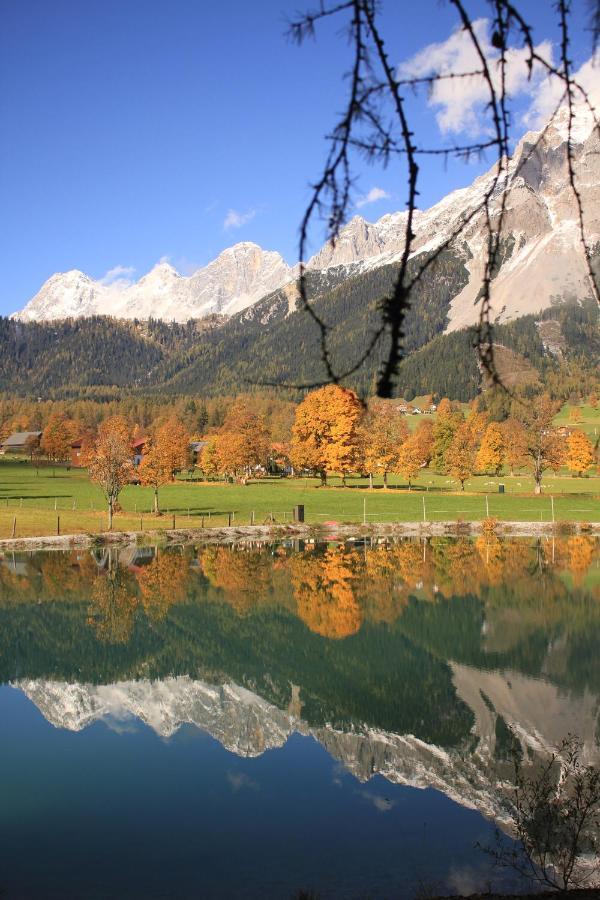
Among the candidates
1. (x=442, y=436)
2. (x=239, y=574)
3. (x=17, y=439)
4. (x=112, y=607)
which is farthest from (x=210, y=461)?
(x=17, y=439)

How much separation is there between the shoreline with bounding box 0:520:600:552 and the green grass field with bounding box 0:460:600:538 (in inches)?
100

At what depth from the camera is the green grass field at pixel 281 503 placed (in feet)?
171

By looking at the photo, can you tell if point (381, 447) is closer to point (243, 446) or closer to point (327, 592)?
point (243, 446)

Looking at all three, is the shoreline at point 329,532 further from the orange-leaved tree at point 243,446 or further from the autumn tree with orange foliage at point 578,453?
the autumn tree with orange foliage at point 578,453

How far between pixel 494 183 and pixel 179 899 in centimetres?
1044

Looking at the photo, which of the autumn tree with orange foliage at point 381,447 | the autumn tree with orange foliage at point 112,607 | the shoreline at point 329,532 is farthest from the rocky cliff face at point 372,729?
the autumn tree with orange foliage at point 381,447

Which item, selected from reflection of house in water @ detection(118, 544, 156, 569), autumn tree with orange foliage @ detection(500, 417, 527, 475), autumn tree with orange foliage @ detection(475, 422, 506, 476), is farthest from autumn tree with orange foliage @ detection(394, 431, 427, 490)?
reflection of house in water @ detection(118, 544, 156, 569)

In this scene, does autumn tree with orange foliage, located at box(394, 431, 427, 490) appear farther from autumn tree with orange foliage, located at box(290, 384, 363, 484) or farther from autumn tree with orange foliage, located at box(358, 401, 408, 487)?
autumn tree with orange foliage, located at box(290, 384, 363, 484)

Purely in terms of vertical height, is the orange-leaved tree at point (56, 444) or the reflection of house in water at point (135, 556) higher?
the orange-leaved tree at point (56, 444)

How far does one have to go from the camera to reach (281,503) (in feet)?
218

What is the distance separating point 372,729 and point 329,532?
33.3 metres

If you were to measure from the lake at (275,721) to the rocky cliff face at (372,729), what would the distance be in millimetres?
63

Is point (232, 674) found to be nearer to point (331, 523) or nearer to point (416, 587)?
point (416, 587)

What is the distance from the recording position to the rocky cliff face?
1490 centimetres
